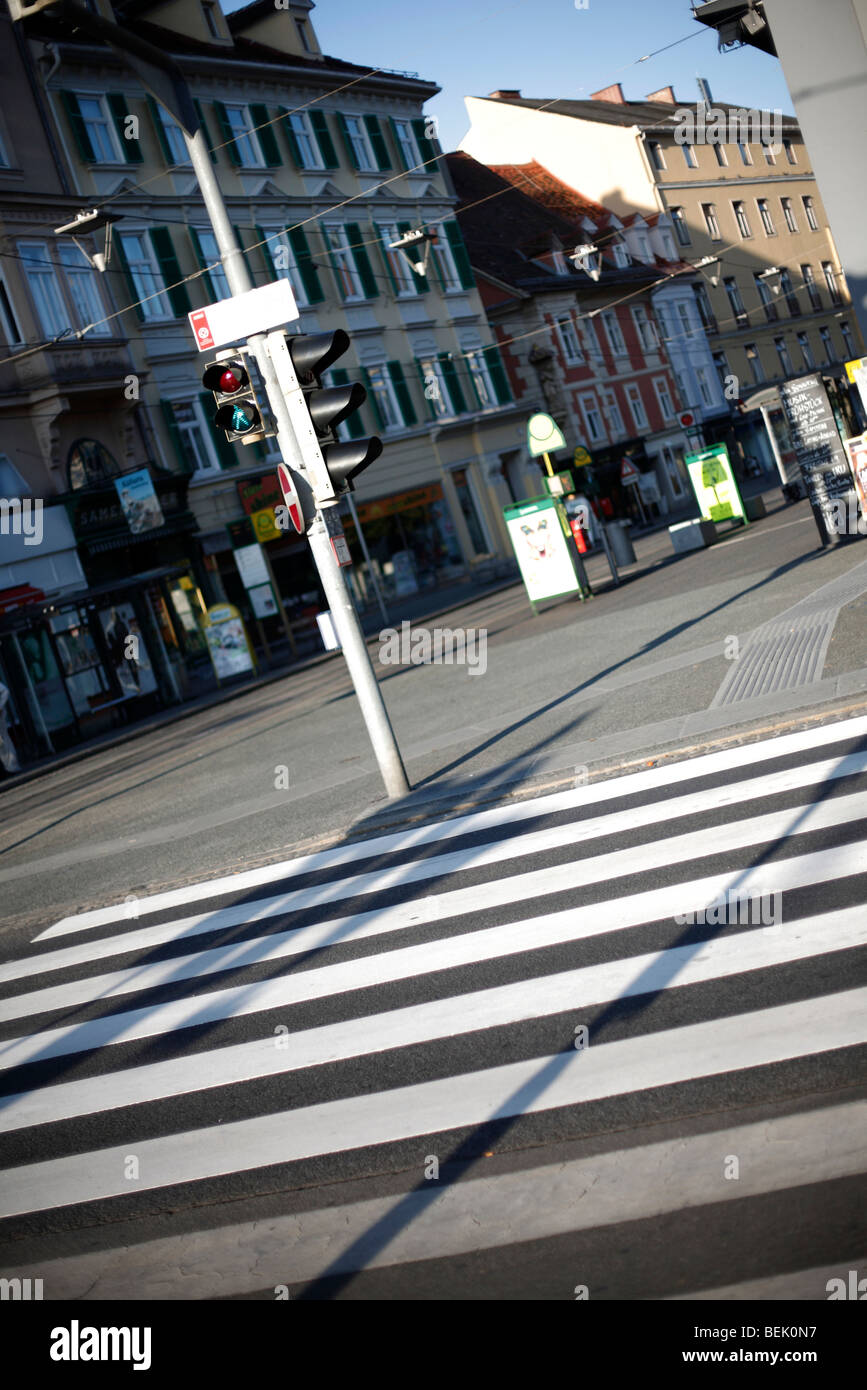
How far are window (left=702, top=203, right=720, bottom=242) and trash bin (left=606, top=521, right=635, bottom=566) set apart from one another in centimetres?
4452

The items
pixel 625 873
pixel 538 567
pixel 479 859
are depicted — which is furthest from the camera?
pixel 538 567

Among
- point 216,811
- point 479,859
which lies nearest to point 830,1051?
point 479,859

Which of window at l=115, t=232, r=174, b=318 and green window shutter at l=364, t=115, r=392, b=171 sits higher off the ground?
green window shutter at l=364, t=115, r=392, b=171

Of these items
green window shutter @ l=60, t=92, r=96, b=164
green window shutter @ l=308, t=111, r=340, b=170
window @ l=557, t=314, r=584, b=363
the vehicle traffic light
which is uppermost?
green window shutter @ l=308, t=111, r=340, b=170

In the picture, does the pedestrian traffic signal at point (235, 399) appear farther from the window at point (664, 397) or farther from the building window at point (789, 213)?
the building window at point (789, 213)

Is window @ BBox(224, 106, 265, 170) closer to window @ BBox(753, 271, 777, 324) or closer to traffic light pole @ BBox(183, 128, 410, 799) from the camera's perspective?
traffic light pole @ BBox(183, 128, 410, 799)

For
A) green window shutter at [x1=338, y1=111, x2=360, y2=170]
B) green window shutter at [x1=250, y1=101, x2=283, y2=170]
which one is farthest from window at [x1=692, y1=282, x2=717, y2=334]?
green window shutter at [x1=250, y1=101, x2=283, y2=170]

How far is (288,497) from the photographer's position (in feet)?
31.1

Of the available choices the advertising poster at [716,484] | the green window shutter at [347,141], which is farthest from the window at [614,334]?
the advertising poster at [716,484]

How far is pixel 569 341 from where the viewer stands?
51156 millimetres

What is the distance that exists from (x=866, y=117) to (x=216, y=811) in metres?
9.79

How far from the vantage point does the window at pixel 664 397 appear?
56406 millimetres

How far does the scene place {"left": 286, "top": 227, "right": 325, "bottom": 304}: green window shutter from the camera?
38469 millimetres
